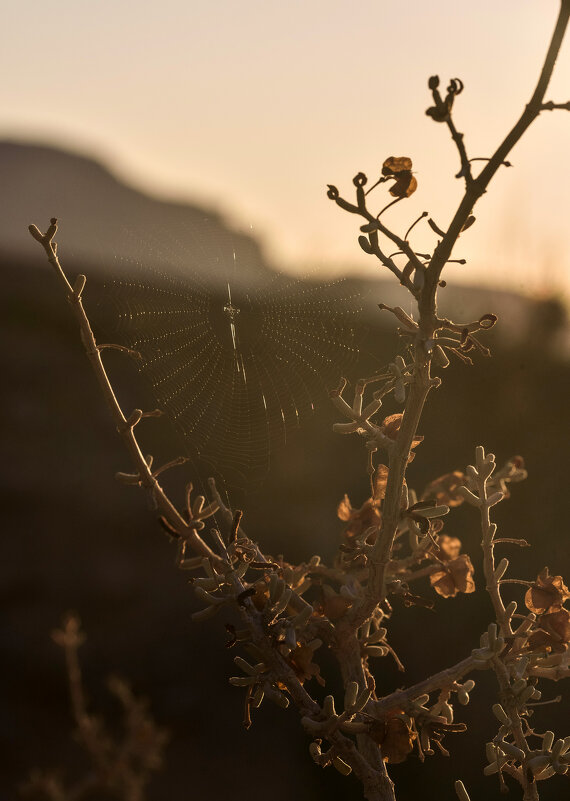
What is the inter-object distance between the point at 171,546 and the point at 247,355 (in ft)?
16.0

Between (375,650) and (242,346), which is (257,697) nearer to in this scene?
(375,650)

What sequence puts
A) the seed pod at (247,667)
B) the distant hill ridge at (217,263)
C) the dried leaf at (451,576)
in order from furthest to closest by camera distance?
1. the distant hill ridge at (217,263)
2. the dried leaf at (451,576)
3. the seed pod at (247,667)

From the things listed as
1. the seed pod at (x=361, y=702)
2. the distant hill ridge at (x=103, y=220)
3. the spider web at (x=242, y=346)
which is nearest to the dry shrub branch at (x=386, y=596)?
the seed pod at (x=361, y=702)

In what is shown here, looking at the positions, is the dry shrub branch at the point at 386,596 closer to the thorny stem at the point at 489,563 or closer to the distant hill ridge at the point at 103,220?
the thorny stem at the point at 489,563

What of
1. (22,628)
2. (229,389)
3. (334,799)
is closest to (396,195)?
(229,389)

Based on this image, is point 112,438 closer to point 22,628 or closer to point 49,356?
point 49,356

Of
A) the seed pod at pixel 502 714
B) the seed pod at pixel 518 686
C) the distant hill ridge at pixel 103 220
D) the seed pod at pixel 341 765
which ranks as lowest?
the seed pod at pixel 341 765

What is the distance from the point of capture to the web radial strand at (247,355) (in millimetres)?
3492

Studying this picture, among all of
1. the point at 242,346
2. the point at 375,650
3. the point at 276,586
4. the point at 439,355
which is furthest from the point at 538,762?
the point at 242,346

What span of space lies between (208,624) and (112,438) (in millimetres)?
2677

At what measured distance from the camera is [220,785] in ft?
23.1

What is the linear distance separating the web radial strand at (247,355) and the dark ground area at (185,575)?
2297mm

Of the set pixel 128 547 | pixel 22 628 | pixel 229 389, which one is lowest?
pixel 22 628

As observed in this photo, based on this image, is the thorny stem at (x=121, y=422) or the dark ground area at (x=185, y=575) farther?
the dark ground area at (x=185, y=575)
